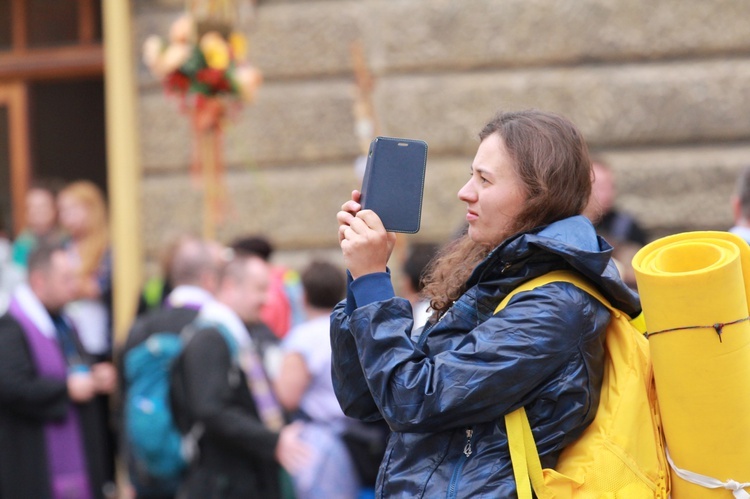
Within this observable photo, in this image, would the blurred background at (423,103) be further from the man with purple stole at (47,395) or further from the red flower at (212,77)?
the man with purple stole at (47,395)

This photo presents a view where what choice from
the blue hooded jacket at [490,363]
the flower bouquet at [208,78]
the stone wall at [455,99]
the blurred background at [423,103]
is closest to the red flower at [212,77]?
the flower bouquet at [208,78]

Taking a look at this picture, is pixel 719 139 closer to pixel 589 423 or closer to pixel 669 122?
pixel 669 122

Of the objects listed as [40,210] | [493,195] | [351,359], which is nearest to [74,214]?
[40,210]

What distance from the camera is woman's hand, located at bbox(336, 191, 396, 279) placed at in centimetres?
215

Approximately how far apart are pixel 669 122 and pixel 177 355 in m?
2.82

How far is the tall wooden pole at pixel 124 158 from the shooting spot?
21.3 ft

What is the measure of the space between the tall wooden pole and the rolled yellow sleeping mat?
4756mm

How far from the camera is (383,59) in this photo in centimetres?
607

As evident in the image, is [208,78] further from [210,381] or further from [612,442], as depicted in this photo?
[612,442]

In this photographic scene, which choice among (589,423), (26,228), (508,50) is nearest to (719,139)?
(508,50)

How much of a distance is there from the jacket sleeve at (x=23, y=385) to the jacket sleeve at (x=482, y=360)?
10.9 ft

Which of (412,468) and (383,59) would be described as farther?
(383,59)

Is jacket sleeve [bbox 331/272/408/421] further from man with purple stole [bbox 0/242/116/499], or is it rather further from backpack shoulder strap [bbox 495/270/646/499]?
man with purple stole [bbox 0/242/116/499]

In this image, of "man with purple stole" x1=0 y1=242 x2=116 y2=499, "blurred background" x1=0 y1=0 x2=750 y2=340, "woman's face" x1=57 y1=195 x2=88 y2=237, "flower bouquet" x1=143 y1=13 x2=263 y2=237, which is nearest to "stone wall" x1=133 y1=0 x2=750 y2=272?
"blurred background" x1=0 y1=0 x2=750 y2=340
